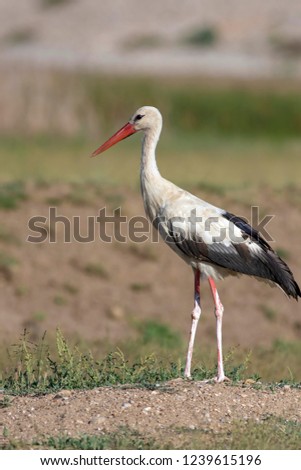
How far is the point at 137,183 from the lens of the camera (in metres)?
18.5

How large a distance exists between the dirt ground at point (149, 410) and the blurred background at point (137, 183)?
79 cm

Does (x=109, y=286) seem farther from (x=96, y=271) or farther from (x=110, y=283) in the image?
(x=96, y=271)

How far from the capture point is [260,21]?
201 feet

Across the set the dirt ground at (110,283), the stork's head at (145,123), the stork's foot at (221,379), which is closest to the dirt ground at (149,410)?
the stork's foot at (221,379)

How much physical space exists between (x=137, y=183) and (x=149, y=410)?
36.0ft

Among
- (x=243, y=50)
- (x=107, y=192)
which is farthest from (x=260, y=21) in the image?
(x=107, y=192)

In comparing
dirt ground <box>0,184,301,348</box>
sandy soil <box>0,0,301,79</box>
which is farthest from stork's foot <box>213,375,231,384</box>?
sandy soil <box>0,0,301,79</box>

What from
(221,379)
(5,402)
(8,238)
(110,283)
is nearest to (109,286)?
(110,283)

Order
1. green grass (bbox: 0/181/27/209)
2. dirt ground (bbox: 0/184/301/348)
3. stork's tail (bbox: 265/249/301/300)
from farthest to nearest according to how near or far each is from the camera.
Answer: green grass (bbox: 0/181/27/209) < dirt ground (bbox: 0/184/301/348) < stork's tail (bbox: 265/249/301/300)

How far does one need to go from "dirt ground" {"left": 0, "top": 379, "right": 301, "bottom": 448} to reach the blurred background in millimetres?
787

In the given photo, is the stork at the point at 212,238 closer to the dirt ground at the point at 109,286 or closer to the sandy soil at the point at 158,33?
the dirt ground at the point at 109,286

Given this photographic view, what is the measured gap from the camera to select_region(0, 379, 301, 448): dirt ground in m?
7.44

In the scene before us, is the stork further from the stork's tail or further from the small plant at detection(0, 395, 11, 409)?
the small plant at detection(0, 395, 11, 409)

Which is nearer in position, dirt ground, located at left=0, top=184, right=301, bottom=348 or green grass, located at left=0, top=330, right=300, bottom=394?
green grass, located at left=0, top=330, right=300, bottom=394
